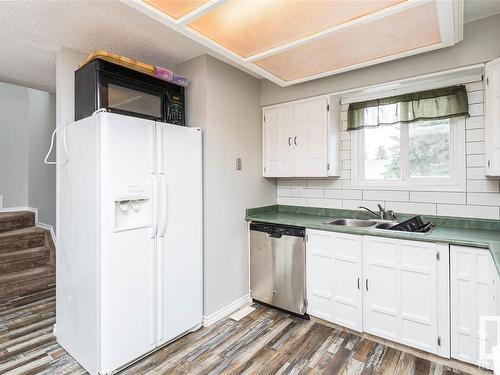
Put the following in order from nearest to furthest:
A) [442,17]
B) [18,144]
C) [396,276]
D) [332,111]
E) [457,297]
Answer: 1. [442,17]
2. [457,297]
3. [396,276]
4. [332,111]
5. [18,144]

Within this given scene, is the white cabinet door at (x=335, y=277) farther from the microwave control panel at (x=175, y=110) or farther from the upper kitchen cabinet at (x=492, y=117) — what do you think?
the microwave control panel at (x=175, y=110)

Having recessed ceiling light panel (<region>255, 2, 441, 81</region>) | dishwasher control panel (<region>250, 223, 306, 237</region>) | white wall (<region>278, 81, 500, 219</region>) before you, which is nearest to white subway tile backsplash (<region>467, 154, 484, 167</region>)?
white wall (<region>278, 81, 500, 219</region>)

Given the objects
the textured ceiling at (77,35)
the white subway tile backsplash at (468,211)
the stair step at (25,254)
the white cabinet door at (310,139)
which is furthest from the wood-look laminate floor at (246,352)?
the textured ceiling at (77,35)

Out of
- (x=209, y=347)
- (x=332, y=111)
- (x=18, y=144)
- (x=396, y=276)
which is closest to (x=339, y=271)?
(x=396, y=276)

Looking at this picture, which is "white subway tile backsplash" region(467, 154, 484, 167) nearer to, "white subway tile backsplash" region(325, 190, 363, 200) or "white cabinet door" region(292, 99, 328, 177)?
"white subway tile backsplash" region(325, 190, 363, 200)

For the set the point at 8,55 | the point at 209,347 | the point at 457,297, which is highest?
the point at 8,55

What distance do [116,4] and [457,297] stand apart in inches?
118

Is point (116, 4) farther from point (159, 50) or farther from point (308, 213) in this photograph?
point (308, 213)

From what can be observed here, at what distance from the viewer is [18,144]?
4617mm

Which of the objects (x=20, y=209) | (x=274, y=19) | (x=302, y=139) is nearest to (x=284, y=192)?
(x=302, y=139)

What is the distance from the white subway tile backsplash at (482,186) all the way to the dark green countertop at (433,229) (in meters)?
0.24

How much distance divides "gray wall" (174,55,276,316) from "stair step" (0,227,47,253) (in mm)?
2817

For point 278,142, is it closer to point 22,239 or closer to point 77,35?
point 77,35

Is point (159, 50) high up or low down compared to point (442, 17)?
up
